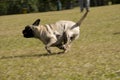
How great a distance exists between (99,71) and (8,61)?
140 inches

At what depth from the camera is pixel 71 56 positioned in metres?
10.6

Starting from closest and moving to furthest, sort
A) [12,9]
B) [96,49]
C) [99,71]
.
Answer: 1. [99,71]
2. [96,49]
3. [12,9]

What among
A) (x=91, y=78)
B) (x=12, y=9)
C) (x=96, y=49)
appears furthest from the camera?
(x=12, y=9)

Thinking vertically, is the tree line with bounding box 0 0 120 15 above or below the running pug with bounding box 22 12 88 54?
below

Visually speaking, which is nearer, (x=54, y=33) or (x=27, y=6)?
(x=54, y=33)

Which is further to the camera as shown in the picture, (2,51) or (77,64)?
(2,51)

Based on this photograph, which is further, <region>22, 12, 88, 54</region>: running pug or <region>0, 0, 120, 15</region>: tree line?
<region>0, 0, 120, 15</region>: tree line

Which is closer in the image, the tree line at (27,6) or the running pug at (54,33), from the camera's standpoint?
the running pug at (54,33)

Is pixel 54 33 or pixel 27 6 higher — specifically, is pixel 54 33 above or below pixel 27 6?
above

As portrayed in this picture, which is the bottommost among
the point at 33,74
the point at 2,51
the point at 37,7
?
the point at 37,7

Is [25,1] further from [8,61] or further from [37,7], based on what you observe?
[8,61]

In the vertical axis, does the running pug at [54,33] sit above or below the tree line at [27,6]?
above

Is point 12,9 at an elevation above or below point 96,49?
below

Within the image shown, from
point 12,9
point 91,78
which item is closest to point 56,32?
point 91,78
